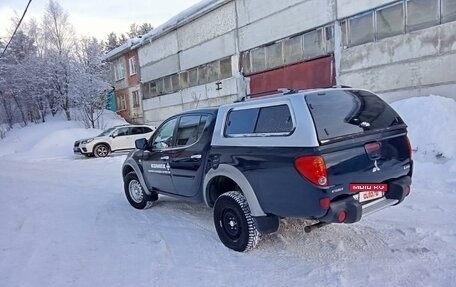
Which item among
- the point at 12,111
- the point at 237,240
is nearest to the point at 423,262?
the point at 237,240

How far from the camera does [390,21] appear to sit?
37.2 ft

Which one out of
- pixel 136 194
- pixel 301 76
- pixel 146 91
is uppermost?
pixel 146 91

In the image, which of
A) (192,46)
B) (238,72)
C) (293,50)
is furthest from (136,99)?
(293,50)

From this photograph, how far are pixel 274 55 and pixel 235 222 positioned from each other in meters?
12.9

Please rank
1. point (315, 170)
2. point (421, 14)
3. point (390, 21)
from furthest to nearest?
point (390, 21), point (421, 14), point (315, 170)

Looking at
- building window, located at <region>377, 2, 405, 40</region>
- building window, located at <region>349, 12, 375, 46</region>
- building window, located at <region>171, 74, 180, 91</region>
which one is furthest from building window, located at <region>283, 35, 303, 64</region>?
building window, located at <region>171, 74, 180, 91</region>

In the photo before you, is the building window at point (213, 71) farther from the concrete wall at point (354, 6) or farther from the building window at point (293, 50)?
the concrete wall at point (354, 6)

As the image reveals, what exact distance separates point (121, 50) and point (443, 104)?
26.6 meters

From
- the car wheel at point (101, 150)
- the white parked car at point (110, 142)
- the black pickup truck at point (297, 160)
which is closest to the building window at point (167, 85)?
the white parked car at point (110, 142)

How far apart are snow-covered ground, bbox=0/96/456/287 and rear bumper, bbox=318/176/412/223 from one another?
55 centimetres

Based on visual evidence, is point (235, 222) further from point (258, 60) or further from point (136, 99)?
point (136, 99)

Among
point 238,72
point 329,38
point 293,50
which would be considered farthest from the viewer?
point 238,72

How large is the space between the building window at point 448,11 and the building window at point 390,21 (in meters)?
1.20

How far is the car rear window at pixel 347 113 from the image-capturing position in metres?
3.57
